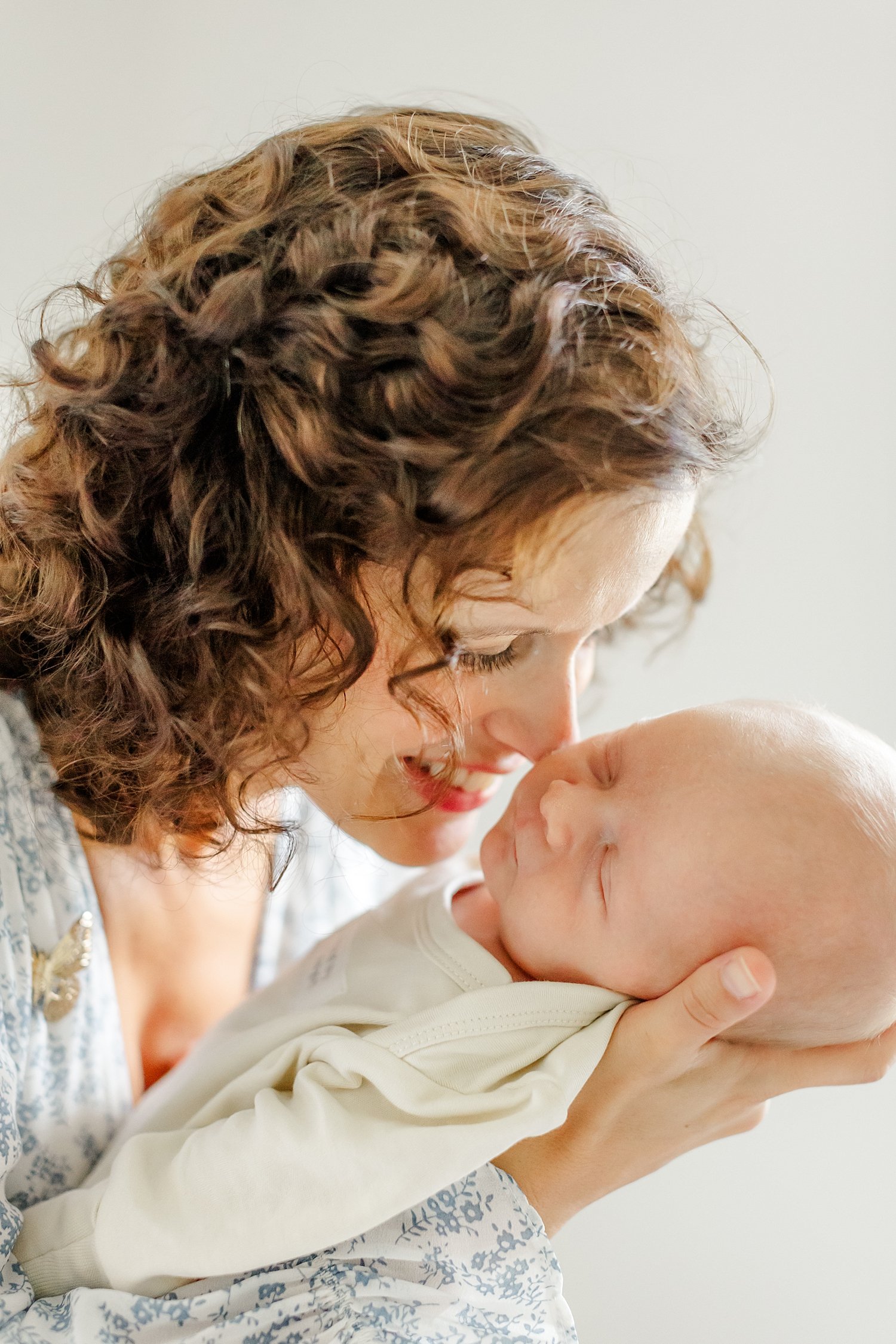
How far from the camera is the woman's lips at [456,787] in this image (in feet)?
3.75

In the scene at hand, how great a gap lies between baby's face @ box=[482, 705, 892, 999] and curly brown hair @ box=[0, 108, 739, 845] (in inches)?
8.7

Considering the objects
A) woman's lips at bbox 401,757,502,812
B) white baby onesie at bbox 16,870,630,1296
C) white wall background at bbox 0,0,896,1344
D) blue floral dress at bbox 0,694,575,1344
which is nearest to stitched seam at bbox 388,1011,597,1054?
white baby onesie at bbox 16,870,630,1296

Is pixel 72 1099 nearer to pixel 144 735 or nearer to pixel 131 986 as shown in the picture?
pixel 131 986

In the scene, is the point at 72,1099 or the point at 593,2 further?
the point at 593,2

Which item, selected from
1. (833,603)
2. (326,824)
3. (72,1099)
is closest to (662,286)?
(833,603)

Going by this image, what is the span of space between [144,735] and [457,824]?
37cm

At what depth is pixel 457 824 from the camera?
1.27 metres

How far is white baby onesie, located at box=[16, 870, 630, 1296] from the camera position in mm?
911

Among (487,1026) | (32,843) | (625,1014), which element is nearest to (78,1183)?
(32,843)

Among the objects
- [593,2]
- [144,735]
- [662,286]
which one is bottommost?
[144,735]

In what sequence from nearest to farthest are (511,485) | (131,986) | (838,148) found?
(511,485)
(131,986)
(838,148)

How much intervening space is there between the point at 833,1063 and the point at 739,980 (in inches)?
9.0

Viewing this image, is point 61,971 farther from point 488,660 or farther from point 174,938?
point 488,660

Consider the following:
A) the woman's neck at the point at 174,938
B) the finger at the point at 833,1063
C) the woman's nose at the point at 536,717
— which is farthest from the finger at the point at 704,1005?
the woman's neck at the point at 174,938
